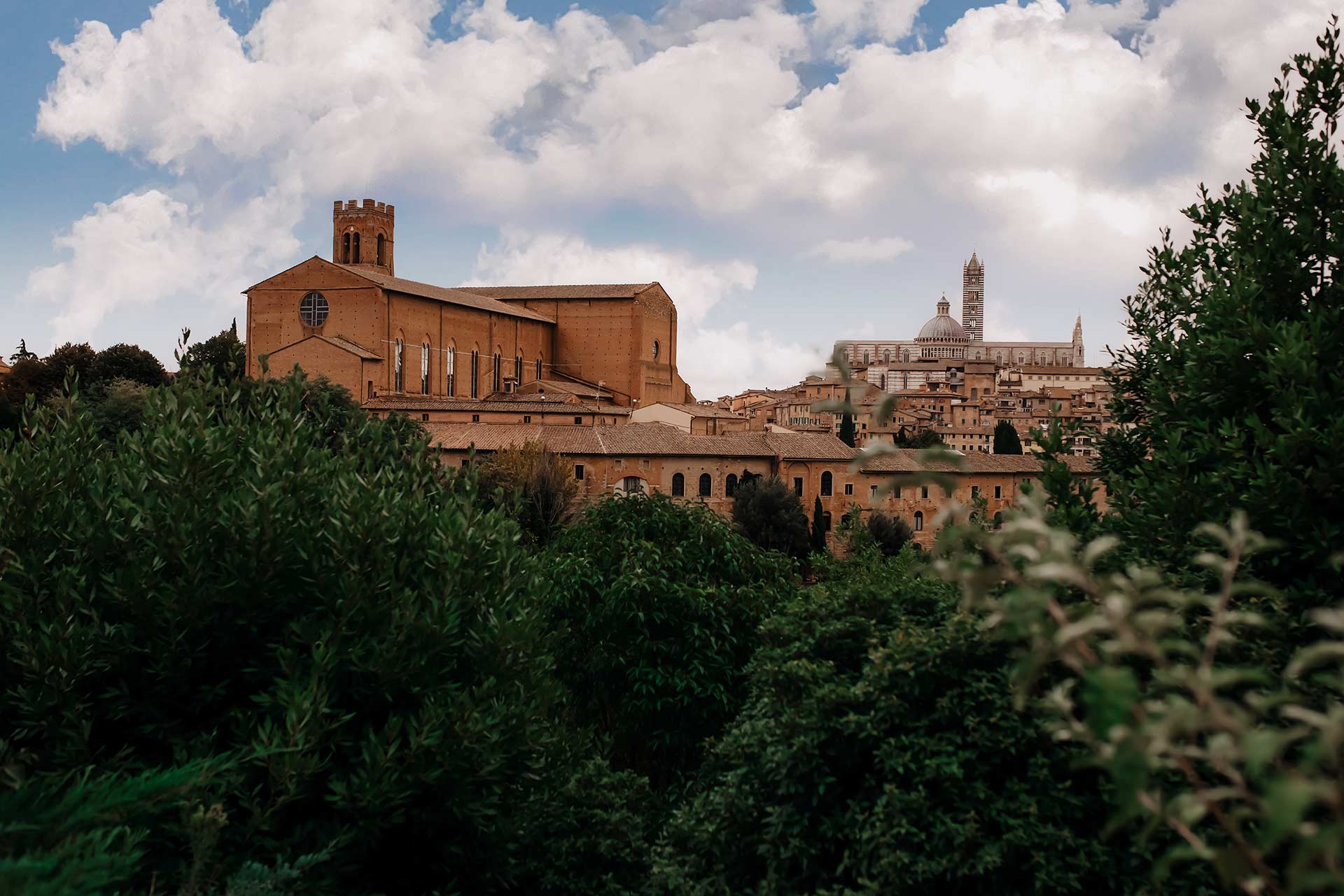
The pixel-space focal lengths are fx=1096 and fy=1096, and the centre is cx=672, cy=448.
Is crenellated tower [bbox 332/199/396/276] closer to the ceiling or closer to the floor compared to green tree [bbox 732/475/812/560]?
closer to the ceiling

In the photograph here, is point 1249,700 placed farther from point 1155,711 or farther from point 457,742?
point 457,742

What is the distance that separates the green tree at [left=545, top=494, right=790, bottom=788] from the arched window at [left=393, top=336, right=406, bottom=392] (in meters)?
42.6

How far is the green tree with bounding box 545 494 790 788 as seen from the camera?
536 inches

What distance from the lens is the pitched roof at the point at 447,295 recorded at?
56781 mm

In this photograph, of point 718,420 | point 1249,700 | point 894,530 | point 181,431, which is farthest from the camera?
point 718,420

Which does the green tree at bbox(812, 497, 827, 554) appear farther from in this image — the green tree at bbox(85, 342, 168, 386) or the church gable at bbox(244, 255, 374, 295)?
the green tree at bbox(85, 342, 168, 386)

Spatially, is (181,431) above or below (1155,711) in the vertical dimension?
above

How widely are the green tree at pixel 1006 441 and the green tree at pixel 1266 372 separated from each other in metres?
65.9

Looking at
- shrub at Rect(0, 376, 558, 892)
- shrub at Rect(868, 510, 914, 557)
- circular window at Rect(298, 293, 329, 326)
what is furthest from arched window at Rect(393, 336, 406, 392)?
shrub at Rect(0, 376, 558, 892)

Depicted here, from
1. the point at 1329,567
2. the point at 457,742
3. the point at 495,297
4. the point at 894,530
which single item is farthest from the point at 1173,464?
the point at 495,297

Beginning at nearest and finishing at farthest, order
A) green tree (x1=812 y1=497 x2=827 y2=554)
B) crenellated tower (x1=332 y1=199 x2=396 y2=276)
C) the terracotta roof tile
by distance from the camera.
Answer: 1. green tree (x1=812 y1=497 x2=827 y2=554)
2. the terracotta roof tile
3. crenellated tower (x1=332 y1=199 x2=396 y2=276)

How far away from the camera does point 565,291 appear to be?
2761 inches

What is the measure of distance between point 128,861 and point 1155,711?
496 centimetres

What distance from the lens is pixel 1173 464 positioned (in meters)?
8.25
